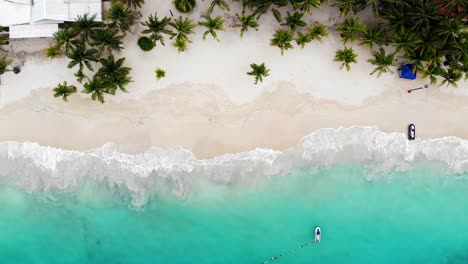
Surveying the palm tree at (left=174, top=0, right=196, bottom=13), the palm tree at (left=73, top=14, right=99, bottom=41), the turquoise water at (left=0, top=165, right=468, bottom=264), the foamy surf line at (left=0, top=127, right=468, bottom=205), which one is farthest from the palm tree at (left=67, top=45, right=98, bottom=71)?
the turquoise water at (left=0, top=165, right=468, bottom=264)

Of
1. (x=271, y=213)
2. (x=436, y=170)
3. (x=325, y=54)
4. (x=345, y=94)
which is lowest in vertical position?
(x=271, y=213)

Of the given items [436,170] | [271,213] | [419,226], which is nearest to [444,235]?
[419,226]

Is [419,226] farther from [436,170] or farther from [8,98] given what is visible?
[8,98]

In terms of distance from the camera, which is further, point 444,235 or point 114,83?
point 444,235

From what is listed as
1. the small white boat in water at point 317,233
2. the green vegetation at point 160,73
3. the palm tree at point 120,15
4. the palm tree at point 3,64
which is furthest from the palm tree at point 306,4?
the palm tree at point 3,64

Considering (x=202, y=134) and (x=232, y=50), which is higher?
(x=232, y=50)

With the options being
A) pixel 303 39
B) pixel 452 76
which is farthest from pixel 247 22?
pixel 452 76

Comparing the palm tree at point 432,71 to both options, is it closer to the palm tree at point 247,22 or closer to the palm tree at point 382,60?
the palm tree at point 382,60
